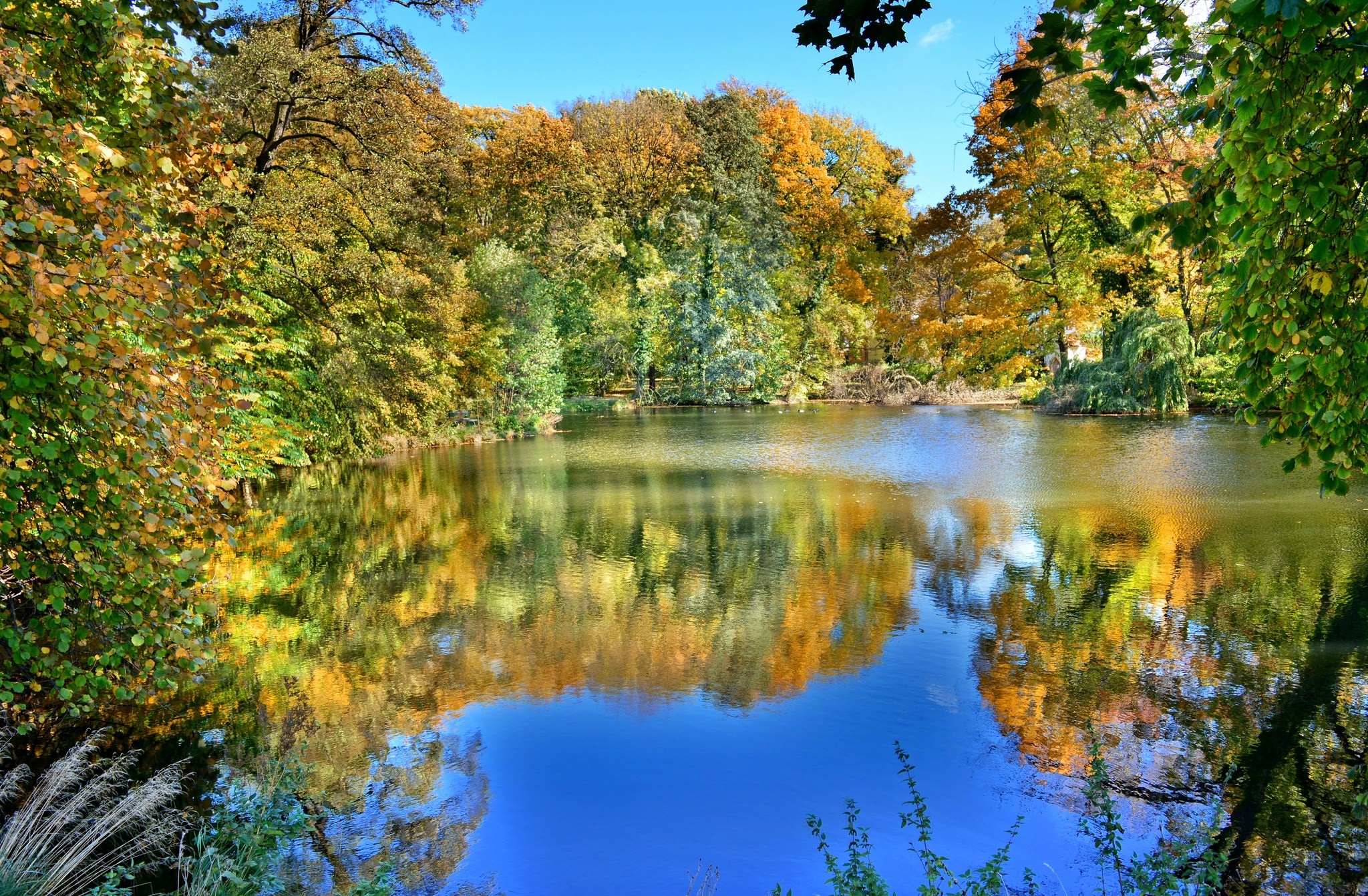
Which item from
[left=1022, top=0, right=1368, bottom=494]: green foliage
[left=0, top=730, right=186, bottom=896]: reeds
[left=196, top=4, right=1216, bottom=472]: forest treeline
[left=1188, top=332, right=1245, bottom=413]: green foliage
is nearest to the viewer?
[left=1022, top=0, right=1368, bottom=494]: green foliage

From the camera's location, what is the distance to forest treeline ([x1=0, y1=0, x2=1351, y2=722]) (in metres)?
4.04

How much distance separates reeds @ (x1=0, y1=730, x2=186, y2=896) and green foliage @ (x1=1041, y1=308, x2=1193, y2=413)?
83.1ft

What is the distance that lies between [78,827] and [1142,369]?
87.1 feet

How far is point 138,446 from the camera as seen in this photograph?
4.08 metres

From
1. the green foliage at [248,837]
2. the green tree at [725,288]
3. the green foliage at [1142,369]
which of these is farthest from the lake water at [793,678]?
the green tree at [725,288]

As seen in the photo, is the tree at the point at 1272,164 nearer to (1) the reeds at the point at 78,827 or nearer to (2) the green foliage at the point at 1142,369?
(1) the reeds at the point at 78,827

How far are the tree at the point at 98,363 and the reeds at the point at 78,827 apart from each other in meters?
0.40

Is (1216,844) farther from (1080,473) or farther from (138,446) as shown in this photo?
(1080,473)

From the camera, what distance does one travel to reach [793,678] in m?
6.89

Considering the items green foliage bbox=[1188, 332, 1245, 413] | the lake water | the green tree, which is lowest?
the lake water

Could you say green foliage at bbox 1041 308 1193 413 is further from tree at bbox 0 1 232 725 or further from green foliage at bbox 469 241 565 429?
tree at bbox 0 1 232 725

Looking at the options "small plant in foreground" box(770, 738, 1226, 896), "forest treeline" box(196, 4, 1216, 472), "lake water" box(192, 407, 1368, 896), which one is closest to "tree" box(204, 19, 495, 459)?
"forest treeline" box(196, 4, 1216, 472)

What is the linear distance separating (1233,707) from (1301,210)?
3.91 m

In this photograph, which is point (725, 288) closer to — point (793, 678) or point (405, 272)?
point (405, 272)
